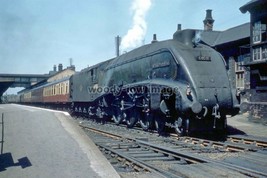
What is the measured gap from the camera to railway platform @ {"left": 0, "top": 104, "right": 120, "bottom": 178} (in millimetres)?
4418

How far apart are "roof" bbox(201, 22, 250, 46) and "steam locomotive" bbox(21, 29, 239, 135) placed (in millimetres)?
11805

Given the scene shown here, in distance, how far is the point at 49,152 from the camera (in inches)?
205

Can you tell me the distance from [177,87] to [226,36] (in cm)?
1776

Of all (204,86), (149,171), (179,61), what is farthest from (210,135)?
(149,171)

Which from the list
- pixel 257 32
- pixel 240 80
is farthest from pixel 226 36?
pixel 257 32

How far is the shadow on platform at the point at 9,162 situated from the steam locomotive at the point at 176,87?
17.5 feet

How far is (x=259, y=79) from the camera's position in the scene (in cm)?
1719

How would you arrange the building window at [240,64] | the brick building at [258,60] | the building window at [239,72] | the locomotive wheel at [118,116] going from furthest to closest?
the building window at [239,72]
the building window at [240,64]
the brick building at [258,60]
the locomotive wheel at [118,116]

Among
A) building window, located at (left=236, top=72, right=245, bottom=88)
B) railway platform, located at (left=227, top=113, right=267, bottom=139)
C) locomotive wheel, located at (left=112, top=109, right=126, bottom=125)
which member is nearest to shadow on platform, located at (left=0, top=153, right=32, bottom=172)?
railway platform, located at (left=227, top=113, right=267, bottom=139)

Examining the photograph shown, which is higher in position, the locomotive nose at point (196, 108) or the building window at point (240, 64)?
the building window at point (240, 64)

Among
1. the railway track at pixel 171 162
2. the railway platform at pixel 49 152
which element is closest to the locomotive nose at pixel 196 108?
the railway track at pixel 171 162

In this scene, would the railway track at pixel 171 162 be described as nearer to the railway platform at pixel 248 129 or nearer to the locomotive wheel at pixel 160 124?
the locomotive wheel at pixel 160 124

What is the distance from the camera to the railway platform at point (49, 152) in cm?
442

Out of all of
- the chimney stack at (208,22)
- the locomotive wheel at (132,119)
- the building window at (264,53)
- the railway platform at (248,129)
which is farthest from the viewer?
the chimney stack at (208,22)
